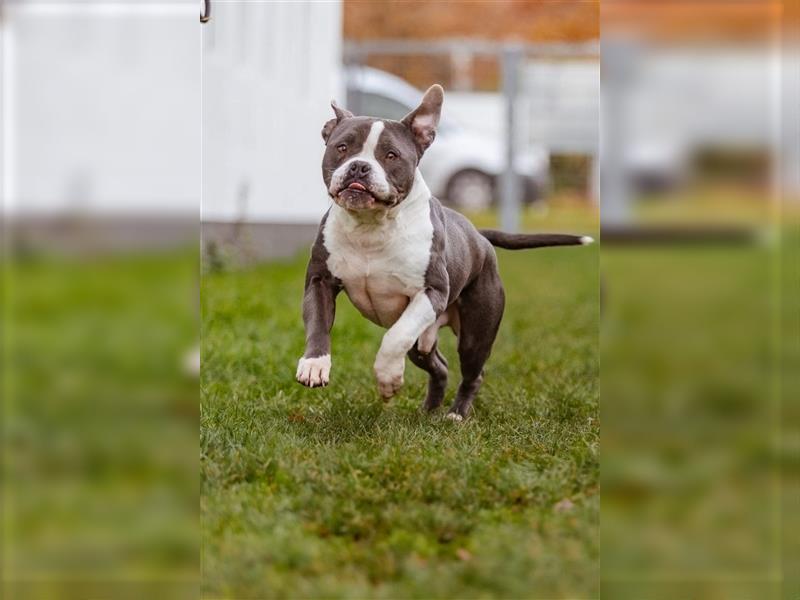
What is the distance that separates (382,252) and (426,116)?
1.33 ft

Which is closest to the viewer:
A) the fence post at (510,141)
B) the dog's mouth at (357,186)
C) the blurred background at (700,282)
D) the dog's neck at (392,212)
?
the blurred background at (700,282)

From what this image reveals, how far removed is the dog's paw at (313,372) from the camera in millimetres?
2744

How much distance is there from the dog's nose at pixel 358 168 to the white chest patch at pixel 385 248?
0.56 ft

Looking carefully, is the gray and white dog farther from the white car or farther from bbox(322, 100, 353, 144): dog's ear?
the white car

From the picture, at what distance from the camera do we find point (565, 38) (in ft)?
30.9

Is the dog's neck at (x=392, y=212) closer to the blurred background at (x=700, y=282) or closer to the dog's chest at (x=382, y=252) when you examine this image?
the dog's chest at (x=382, y=252)

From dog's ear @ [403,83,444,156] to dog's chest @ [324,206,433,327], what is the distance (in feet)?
0.75

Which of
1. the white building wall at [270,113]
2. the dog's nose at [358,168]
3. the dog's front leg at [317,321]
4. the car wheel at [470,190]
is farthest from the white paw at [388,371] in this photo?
the car wheel at [470,190]

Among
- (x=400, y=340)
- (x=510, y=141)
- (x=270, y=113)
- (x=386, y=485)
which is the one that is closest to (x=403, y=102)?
(x=270, y=113)

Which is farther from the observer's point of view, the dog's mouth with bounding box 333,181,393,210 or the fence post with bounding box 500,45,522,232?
the fence post with bounding box 500,45,522,232

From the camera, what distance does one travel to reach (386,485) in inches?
105

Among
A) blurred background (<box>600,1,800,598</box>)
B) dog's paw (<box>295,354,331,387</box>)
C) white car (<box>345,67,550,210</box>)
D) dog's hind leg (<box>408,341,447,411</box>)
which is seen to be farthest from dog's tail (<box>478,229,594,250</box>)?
white car (<box>345,67,550,210</box>)

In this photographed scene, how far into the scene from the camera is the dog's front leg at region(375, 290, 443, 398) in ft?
9.21

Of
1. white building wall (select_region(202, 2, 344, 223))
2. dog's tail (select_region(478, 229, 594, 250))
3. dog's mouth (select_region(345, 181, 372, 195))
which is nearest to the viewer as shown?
dog's mouth (select_region(345, 181, 372, 195))
